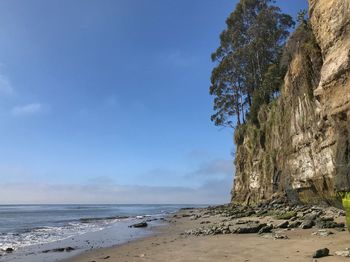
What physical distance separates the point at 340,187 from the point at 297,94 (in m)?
11.6

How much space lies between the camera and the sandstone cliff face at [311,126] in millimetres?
16703

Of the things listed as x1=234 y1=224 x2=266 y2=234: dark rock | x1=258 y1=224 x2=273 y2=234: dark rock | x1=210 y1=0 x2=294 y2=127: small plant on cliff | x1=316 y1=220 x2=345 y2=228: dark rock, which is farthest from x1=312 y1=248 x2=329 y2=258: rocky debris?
x1=210 y1=0 x2=294 y2=127: small plant on cliff

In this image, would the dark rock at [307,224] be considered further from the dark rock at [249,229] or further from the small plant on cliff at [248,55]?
the small plant on cliff at [248,55]

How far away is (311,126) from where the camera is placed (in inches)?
944

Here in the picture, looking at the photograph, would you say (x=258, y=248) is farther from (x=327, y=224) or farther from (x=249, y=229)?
(x=249, y=229)

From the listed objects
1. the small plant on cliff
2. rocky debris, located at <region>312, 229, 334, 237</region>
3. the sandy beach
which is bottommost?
the sandy beach

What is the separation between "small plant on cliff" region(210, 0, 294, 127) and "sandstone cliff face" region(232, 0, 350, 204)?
6575mm

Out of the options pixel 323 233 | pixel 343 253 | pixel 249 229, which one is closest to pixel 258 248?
pixel 323 233

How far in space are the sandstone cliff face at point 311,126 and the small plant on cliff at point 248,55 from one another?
657 centimetres

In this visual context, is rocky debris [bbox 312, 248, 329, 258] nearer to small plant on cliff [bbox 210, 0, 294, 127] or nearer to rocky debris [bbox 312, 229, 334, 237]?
rocky debris [bbox 312, 229, 334, 237]

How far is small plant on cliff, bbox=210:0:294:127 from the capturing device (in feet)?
151

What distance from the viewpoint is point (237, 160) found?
163 ft

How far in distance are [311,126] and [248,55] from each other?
25.0m

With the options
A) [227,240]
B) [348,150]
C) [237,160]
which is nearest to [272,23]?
[237,160]
